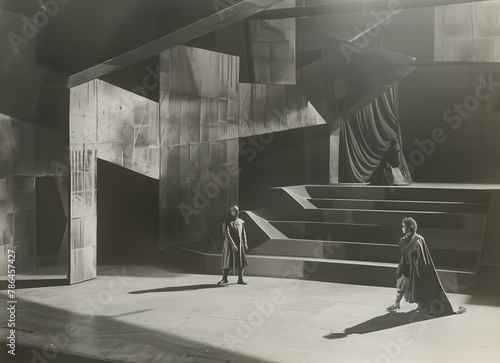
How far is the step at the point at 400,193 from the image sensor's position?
13.5 meters

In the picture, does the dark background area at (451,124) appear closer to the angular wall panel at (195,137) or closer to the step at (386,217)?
the step at (386,217)

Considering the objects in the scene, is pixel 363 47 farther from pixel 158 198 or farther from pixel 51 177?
pixel 51 177

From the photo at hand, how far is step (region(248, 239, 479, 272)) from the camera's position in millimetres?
11352

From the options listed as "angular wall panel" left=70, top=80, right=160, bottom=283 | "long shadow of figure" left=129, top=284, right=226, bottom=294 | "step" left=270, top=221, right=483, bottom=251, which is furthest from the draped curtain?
"long shadow of figure" left=129, top=284, right=226, bottom=294

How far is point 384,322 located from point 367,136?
13.0 metres

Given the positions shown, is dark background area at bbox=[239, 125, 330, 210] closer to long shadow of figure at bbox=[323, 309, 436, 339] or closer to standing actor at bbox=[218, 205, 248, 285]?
standing actor at bbox=[218, 205, 248, 285]

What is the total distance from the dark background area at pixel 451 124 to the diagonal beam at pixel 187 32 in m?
13.0

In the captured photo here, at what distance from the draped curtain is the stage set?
2.9 inches

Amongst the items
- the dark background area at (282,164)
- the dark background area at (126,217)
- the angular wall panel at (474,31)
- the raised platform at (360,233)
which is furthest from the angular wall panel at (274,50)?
the angular wall panel at (474,31)

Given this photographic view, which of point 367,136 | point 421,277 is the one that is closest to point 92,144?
point 421,277

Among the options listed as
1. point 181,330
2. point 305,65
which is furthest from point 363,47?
point 181,330

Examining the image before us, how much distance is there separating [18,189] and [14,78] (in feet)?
7.79

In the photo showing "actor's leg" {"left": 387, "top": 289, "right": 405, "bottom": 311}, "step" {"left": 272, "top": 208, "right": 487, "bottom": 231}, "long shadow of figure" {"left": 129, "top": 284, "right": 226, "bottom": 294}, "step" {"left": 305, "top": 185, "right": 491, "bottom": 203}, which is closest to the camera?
"actor's leg" {"left": 387, "top": 289, "right": 405, "bottom": 311}

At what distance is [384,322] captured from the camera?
28.2 ft
